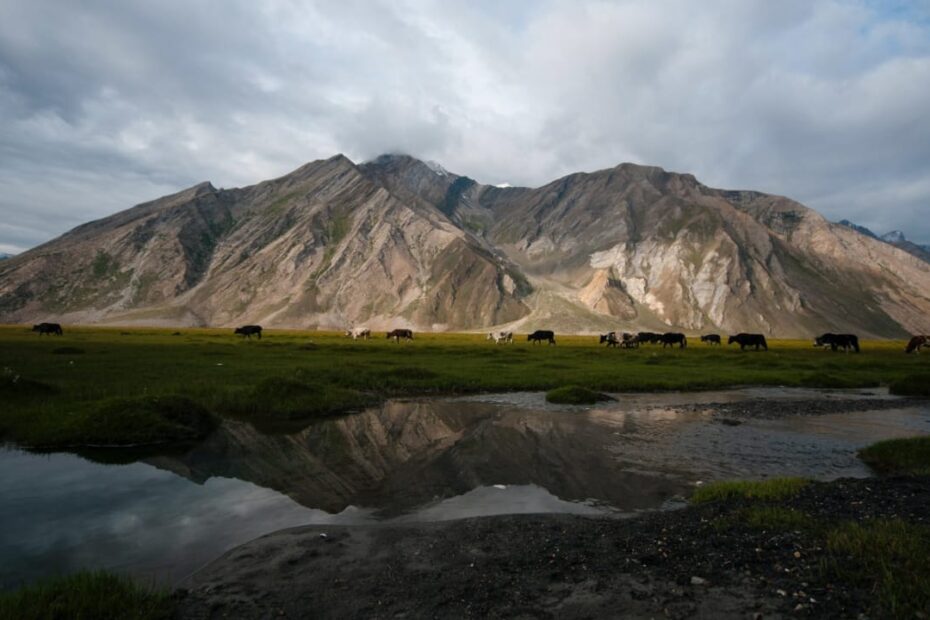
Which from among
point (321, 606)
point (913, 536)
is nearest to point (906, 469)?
point (913, 536)

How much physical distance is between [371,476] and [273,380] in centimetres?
1268

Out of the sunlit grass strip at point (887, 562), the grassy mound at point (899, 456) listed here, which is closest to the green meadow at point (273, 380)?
the grassy mound at point (899, 456)

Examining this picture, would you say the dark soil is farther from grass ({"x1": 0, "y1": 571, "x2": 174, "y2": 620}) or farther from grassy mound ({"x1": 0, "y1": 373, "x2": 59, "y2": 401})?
grassy mound ({"x1": 0, "y1": 373, "x2": 59, "y2": 401})

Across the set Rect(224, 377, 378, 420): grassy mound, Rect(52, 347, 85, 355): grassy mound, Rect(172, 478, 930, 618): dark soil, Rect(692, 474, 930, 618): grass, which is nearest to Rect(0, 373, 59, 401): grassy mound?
Rect(224, 377, 378, 420): grassy mound

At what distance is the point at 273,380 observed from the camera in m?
26.0

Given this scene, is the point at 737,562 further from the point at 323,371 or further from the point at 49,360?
the point at 49,360

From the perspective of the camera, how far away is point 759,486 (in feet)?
42.7

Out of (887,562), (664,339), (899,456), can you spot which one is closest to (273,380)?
(887,562)

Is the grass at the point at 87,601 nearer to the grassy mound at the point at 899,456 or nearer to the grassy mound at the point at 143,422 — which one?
the grassy mound at the point at 143,422

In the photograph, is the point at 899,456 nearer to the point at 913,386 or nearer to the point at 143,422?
the point at 143,422

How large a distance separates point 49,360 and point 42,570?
118 ft

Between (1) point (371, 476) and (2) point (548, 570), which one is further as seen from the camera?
(1) point (371, 476)

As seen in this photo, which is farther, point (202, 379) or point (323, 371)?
point (323, 371)

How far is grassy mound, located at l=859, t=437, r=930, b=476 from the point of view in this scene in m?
16.3
